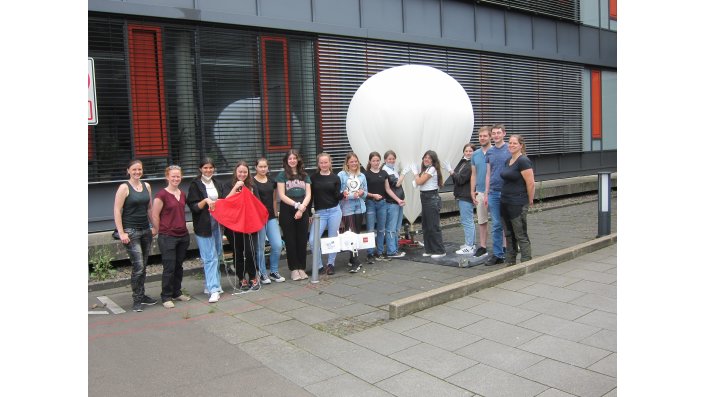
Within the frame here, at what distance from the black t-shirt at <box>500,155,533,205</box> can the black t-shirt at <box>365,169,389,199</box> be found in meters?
2.19

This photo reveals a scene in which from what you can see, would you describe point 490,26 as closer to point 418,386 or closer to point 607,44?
point 607,44

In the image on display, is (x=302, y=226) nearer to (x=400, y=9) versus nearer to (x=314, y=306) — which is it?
(x=314, y=306)

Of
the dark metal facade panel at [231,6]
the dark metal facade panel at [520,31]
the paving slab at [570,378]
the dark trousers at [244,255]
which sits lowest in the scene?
the paving slab at [570,378]

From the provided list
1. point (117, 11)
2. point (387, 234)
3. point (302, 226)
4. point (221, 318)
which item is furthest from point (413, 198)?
point (117, 11)

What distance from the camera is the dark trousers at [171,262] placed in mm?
6805

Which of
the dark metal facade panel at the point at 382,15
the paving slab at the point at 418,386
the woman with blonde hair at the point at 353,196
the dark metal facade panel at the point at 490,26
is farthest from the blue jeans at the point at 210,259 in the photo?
the dark metal facade panel at the point at 490,26

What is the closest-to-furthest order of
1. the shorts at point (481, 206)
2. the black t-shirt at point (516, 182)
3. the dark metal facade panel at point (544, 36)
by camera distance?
the black t-shirt at point (516, 182) < the shorts at point (481, 206) < the dark metal facade panel at point (544, 36)

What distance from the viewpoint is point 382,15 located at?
13195mm

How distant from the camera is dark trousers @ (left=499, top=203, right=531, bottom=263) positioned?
7.31 metres

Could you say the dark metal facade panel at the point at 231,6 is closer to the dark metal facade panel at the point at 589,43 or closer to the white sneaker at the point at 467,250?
the white sneaker at the point at 467,250

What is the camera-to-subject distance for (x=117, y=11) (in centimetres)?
927

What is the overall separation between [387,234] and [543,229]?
4.62 m

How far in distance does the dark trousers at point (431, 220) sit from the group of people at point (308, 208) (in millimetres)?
16

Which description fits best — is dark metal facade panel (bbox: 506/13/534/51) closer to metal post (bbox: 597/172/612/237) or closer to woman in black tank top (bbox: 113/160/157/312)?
metal post (bbox: 597/172/612/237)
